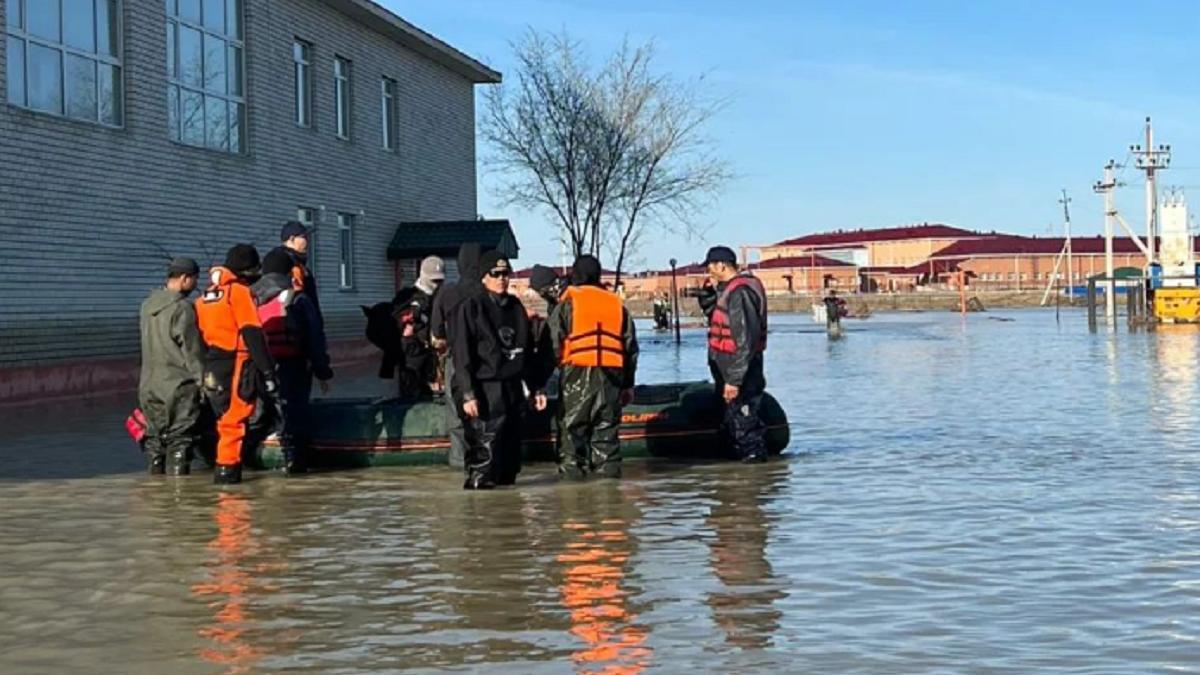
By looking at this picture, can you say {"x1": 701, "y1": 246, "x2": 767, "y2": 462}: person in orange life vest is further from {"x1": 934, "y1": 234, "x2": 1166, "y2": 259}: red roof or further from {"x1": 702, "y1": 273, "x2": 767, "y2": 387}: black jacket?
{"x1": 934, "y1": 234, "x2": 1166, "y2": 259}: red roof

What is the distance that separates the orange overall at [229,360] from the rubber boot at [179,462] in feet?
2.62

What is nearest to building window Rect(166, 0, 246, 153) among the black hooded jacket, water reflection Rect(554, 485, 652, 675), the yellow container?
the black hooded jacket

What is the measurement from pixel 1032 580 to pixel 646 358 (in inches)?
1098

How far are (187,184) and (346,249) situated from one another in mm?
7805

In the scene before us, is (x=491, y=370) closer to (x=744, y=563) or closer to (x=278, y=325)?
(x=278, y=325)

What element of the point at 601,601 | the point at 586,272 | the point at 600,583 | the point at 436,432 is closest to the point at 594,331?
the point at 586,272

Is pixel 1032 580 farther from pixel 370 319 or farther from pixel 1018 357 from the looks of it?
pixel 1018 357

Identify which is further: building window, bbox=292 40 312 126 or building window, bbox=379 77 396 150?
building window, bbox=379 77 396 150

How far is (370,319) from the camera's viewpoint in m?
13.7

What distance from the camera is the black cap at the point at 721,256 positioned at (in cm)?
1308

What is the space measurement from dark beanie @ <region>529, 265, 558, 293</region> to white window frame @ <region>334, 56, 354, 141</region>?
21.9 metres

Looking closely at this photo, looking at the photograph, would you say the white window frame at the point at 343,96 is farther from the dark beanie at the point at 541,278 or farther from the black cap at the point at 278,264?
the dark beanie at the point at 541,278

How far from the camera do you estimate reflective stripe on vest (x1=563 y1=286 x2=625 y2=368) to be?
1170 centimetres

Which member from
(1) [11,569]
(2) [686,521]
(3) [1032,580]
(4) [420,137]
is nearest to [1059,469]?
(2) [686,521]
